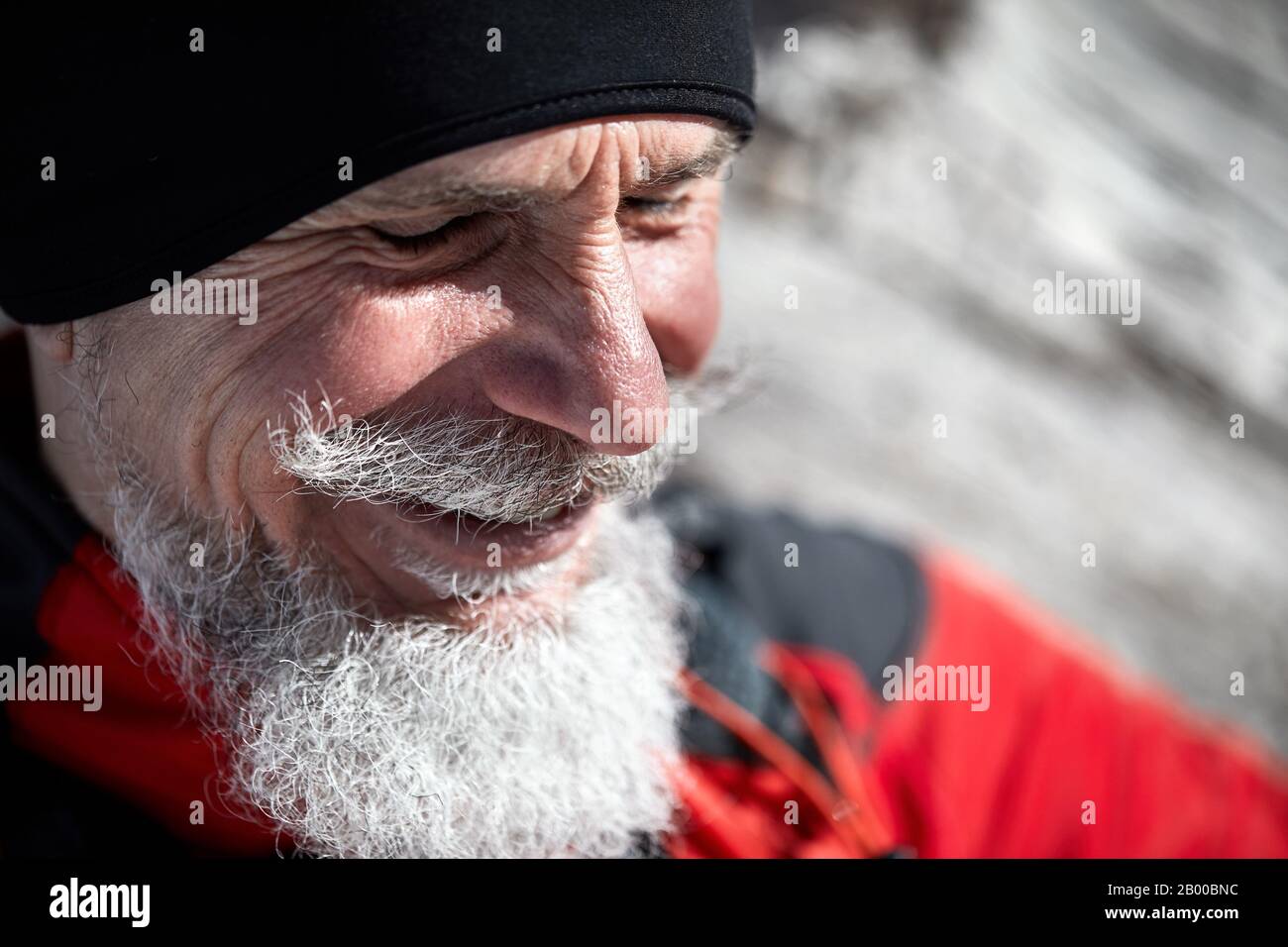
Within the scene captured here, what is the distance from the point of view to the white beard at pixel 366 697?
1.49m

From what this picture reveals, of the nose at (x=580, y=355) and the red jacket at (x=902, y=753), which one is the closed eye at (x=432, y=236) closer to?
the nose at (x=580, y=355)

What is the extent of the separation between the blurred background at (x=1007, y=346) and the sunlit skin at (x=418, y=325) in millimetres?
1920

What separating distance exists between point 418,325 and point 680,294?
0.46 metres

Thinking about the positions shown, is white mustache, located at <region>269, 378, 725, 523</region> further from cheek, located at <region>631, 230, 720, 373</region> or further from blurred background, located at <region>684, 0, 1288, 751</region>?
blurred background, located at <region>684, 0, 1288, 751</region>

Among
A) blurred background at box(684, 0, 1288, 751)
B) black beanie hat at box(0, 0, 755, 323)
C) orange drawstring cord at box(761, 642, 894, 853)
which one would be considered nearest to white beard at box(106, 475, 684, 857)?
black beanie hat at box(0, 0, 755, 323)

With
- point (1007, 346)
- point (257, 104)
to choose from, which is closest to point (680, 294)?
point (257, 104)

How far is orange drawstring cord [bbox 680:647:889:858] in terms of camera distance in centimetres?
208

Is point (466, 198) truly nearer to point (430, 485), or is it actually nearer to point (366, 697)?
point (430, 485)

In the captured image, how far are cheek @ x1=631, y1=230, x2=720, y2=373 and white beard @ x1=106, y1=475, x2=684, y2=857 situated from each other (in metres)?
0.44

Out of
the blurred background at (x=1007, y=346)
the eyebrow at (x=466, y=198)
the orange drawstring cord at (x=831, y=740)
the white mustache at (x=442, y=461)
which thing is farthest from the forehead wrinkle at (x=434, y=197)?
the blurred background at (x=1007, y=346)

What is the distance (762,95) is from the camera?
322 centimetres

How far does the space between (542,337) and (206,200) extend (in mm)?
435
